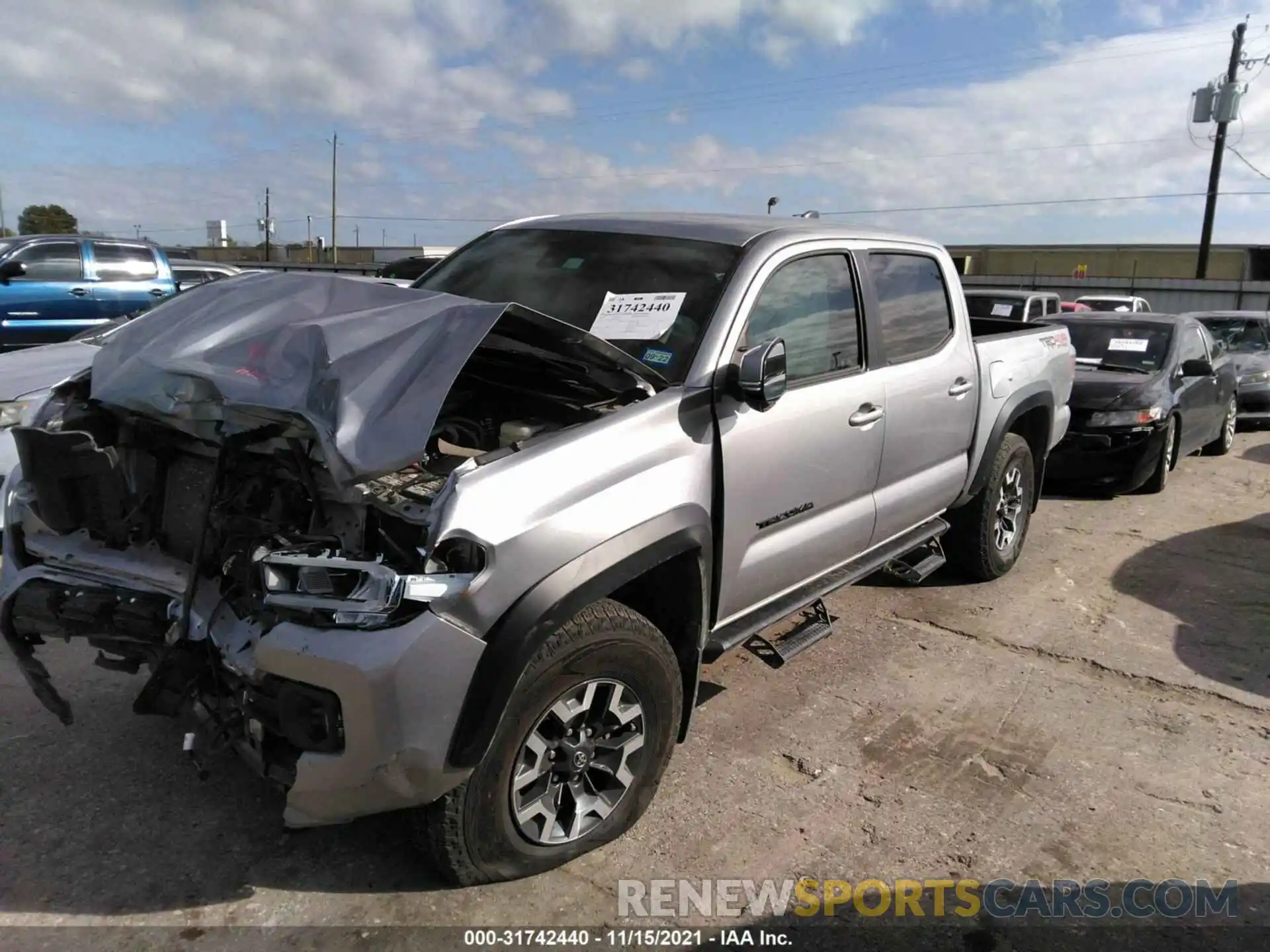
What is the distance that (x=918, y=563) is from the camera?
16.4 feet

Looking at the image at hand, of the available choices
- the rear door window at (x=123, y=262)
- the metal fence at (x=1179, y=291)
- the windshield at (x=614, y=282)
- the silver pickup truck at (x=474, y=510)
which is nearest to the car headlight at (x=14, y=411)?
the silver pickup truck at (x=474, y=510)

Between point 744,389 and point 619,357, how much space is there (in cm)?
46

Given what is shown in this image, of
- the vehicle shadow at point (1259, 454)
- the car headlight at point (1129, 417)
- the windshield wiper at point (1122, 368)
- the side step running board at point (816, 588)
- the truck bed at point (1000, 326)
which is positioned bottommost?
the vehicle shadow at point (1259, 454)

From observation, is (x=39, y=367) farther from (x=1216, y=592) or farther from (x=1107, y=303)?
(x=1107, y=303)

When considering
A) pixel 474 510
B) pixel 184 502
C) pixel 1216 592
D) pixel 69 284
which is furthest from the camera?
pixel 69 284

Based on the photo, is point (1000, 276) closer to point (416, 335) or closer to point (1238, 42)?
point (1238, 42)

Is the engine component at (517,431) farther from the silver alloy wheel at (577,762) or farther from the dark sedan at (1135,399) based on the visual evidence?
the dark sedan at (1135,399)

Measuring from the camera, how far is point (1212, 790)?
3496 mm

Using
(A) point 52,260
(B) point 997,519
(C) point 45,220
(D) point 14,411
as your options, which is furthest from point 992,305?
(C) point 45,220

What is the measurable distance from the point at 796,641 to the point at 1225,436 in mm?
9207

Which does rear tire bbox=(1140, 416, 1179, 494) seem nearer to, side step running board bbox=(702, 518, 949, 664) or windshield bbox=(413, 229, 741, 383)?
side step running board bbox=(702, 518, 949, 664)

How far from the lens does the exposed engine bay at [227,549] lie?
93.8 inches

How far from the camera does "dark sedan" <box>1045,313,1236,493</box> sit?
796 cm

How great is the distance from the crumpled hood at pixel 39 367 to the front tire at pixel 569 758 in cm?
415
